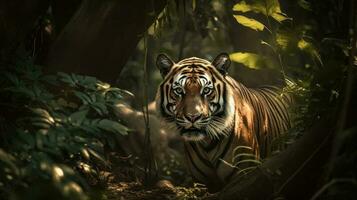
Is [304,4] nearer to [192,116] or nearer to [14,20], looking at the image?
[192,116]

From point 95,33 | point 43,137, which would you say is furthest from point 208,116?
Result: point 43,137

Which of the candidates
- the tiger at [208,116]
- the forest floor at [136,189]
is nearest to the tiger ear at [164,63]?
the tiger at [208,116]

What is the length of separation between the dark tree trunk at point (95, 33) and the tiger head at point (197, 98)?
19.3 inches

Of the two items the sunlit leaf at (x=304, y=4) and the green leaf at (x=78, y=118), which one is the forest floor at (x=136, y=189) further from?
the sunlit leaf at (x=304, y=4)

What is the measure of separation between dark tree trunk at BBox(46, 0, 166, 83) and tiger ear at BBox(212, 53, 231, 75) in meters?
0.67

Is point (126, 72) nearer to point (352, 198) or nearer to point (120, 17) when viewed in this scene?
point (120, 17)

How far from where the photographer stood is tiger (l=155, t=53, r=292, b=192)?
5137mm

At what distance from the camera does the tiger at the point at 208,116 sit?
514 cm

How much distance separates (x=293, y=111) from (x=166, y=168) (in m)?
2.42

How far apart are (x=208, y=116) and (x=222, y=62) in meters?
0.57

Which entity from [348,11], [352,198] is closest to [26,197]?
[352,198]

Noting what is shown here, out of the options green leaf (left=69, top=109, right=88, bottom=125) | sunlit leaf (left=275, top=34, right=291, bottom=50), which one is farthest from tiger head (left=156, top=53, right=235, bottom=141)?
green leaf (left=69, top=109, right=88, bottom=125)

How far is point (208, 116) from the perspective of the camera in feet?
16.9

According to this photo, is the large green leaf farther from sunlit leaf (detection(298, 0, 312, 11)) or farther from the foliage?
the foliage
